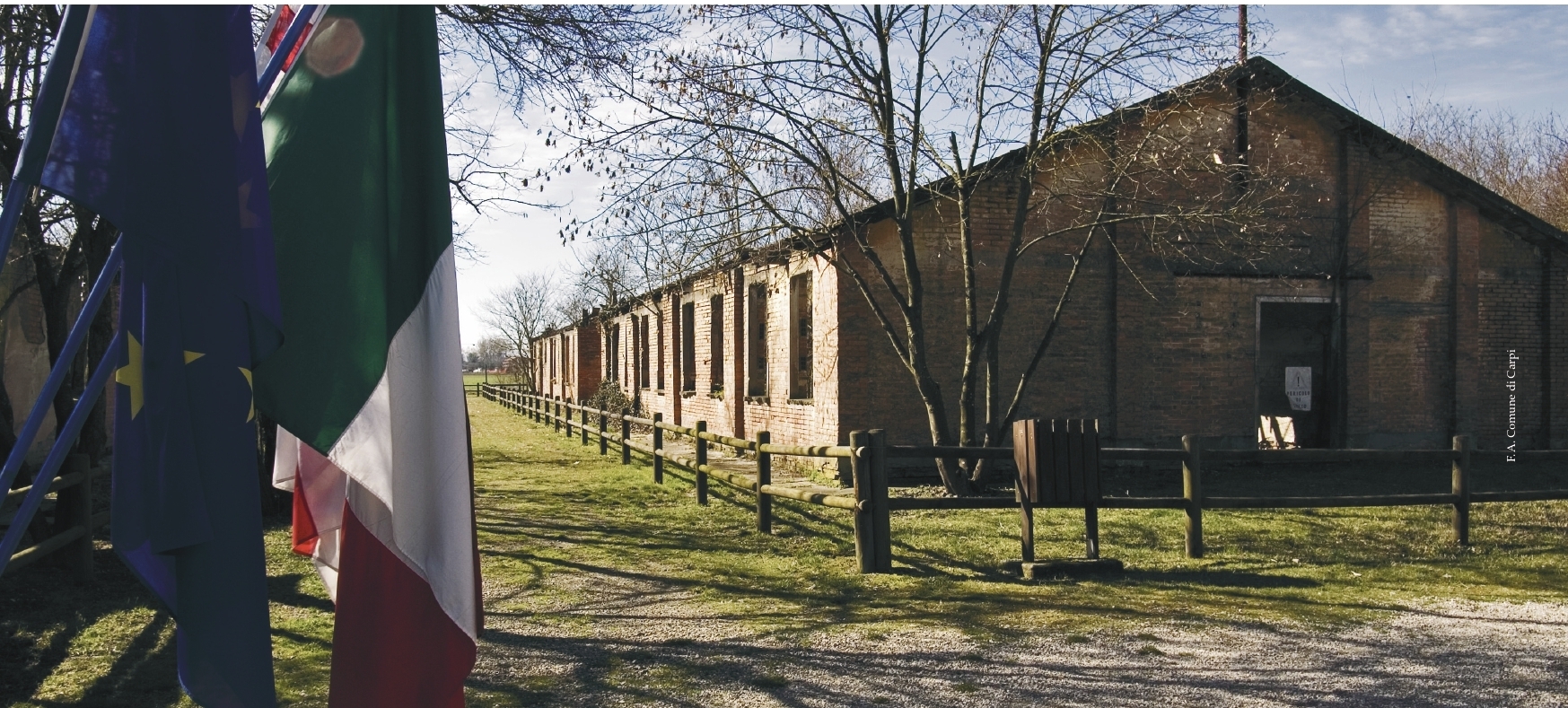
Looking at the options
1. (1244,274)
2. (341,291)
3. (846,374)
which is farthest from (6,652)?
(1244,274)

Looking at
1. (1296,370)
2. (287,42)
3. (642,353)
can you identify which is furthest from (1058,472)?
(642,353)

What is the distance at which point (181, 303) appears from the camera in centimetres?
276

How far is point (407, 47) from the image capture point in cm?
337

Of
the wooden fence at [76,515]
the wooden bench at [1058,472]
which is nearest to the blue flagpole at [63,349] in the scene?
the wooden fence at [76,515]

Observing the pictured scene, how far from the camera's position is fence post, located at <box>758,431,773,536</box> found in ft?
32.8

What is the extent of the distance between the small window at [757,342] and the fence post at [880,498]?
9.17 m

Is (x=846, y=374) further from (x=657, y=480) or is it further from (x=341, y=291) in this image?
(x=341, y=291)

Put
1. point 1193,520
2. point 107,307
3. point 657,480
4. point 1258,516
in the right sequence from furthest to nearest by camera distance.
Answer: point 657,480
point 1258,516
point 107,307
point 1193,520

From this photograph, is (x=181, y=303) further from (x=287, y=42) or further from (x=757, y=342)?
(x=757, y=342)

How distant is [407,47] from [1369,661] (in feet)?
18.4

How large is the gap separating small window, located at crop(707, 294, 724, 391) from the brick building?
152cm

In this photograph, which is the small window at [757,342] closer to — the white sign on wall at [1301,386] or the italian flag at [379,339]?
the white sign on wall at [1301,386]

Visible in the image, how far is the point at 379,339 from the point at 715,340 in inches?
645


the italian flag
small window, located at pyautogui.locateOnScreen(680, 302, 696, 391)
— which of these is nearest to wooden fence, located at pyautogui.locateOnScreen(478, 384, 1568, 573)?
the italian flag
